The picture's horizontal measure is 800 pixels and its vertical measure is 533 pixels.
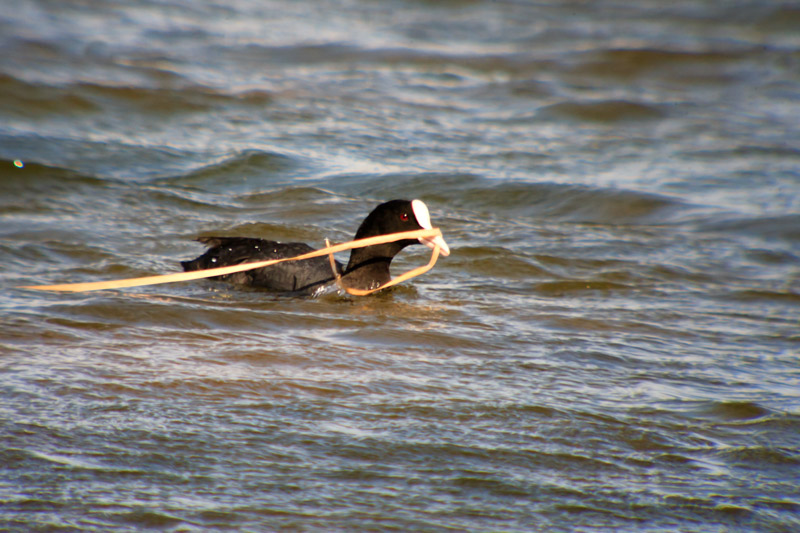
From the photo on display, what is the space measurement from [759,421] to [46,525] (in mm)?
2668

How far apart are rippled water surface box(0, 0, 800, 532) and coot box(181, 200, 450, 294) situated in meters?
0.15

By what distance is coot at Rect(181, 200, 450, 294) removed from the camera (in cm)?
564

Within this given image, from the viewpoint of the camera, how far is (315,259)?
5.88 metres

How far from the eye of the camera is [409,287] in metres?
6.01

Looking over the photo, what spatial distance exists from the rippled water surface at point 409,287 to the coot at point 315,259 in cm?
15

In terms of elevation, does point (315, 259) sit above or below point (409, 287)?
above

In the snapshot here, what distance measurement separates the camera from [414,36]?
48.8 feet

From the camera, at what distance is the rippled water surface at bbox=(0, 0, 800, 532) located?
117 inches

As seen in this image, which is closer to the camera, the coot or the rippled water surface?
the rippled water surface

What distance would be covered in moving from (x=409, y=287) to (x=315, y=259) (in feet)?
2.12

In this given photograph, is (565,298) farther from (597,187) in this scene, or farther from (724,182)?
(724,182)

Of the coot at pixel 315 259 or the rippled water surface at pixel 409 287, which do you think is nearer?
the rippled water surface at pixel 409 287

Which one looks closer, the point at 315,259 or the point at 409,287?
the point at 315,259

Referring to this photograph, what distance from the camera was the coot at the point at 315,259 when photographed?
5.64m
